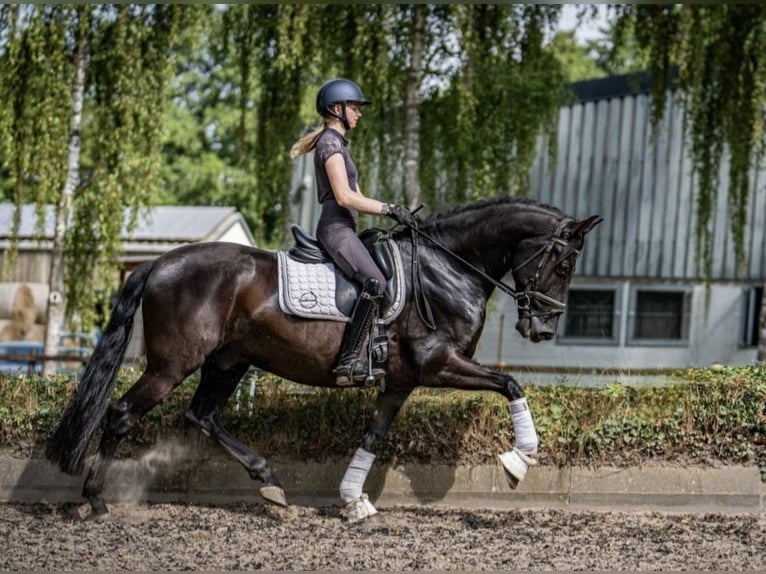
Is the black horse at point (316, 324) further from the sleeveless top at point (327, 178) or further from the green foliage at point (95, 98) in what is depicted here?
the green foliage at point (95, 98)

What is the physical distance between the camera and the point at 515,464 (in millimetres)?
7191

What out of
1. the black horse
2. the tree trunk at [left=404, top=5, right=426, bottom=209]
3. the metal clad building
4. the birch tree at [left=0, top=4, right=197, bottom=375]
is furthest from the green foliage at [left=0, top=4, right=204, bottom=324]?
the metal clad building

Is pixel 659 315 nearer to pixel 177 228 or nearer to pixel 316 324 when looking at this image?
pixel 177 228

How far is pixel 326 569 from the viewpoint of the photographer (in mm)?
6059

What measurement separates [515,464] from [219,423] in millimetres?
2203

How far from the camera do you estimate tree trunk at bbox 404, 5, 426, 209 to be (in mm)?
15344

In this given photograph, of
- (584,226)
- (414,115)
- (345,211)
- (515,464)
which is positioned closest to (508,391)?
(515,464)

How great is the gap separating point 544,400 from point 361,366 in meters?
1.92

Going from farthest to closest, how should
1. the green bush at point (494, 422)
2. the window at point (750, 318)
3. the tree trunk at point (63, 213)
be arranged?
the window at point (750, 318) → the tree trunk at point (63, 213) → the green bush at point (494, 422)

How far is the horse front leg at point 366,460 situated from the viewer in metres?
7.54

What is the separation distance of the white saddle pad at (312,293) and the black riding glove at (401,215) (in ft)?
1.39

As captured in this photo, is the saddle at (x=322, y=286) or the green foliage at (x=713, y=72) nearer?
the saddle at (x=322, y=286)

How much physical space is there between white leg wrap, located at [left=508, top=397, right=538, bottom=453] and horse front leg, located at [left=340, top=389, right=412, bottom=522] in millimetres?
836

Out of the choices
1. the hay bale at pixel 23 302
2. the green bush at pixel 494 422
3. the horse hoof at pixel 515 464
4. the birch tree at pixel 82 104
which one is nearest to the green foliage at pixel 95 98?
the birch tree at pixel 82 104
